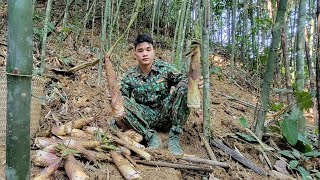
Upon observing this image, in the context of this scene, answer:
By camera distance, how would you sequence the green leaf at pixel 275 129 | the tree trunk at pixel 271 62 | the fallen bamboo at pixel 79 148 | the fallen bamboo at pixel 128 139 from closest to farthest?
the fallen bamboo at pixel 79 148 → the fallen bamboo at pixel 128 139 → the tree trunk at pixel 271 62 → the green leaf at pixel 275 129

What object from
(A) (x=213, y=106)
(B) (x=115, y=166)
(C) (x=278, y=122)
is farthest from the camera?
(A) (x=213, y=106)

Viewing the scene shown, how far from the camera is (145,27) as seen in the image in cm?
885

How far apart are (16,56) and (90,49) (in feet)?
17.5

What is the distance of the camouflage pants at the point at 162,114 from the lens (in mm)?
3084

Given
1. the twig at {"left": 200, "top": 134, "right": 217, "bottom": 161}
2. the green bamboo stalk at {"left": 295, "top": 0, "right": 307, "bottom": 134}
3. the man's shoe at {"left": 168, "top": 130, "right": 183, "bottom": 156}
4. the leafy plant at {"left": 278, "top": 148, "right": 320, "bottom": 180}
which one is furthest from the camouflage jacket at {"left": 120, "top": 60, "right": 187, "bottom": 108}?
the green bamboo stalk at {"left": 295, "top": 0, "right": 307, "bottom": 134}

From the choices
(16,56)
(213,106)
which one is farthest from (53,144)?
(213,106)

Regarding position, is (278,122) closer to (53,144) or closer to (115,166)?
(115,166)

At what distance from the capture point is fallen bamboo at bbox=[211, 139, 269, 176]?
3.00 metres

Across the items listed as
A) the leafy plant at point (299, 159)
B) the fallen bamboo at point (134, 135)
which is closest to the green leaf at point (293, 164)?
the leafy plant at point (299, 159)

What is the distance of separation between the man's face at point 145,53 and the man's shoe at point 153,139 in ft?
2.05

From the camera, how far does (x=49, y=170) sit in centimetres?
222

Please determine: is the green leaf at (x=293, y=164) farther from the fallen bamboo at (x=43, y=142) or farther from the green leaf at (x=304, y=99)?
the fallen bamboo at (x=43, y=142)

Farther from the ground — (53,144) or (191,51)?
(191,51)

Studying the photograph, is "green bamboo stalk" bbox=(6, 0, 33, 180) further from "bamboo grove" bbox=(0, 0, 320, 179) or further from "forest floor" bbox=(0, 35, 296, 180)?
"forest floor" bbox=(0, 35, 296, 180)
